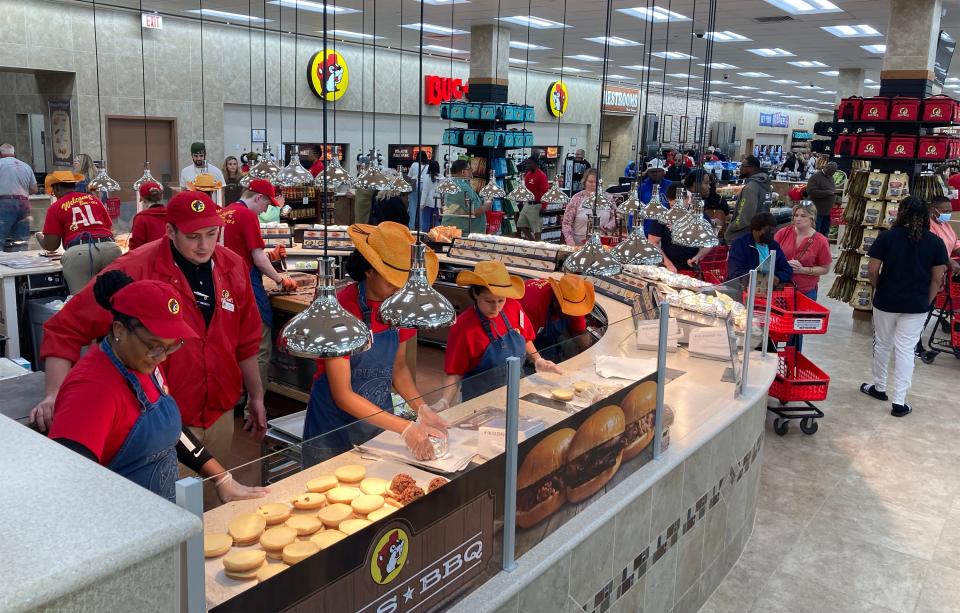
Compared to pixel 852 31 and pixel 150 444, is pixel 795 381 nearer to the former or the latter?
pixel 150 444

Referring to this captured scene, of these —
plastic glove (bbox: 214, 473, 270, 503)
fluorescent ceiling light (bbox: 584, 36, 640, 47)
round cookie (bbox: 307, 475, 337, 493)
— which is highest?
fluorescent ceiling light (bbox: 584, 36, 640, 47)

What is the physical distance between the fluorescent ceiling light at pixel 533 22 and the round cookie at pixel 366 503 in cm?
1114

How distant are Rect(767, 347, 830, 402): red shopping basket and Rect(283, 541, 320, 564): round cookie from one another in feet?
16.0

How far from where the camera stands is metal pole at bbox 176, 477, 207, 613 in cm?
158

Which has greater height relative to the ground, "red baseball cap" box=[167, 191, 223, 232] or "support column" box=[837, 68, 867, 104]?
"support column" box=[837, 68, 867, 104]

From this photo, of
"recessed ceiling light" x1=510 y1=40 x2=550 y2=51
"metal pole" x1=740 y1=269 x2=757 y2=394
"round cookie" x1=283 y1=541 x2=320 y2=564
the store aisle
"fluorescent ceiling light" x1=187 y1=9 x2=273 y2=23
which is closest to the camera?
"round cookie" x1=283 y1=541 x2=320 y2=564

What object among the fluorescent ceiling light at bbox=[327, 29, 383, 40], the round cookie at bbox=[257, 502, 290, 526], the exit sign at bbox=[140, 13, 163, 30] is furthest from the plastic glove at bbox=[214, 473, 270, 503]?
the fluorescent ceiling light at bbox=[327, 29, 383, 40]

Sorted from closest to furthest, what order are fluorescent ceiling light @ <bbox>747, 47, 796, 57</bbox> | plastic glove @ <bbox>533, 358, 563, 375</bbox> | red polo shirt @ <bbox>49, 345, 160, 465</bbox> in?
red polo shirt @ <bbox>49, 345, 160, 465</bbox> → plastic glove @ <bbox>533, 358, 563, 375</bbox> → fluorescent ceiling light @ <bbox>747, 47, 796, 57</bbox>

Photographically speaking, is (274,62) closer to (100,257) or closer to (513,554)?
(100,257)

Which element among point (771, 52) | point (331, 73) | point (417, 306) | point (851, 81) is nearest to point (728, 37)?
point (771, 52)

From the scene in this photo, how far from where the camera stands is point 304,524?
2.16 m

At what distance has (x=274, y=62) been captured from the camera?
51.5ft

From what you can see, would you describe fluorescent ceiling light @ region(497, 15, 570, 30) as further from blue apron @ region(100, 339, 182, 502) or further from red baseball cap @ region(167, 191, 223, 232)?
blue apron @ region(100, 339, 182, 502)

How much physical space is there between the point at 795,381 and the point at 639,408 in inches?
135
